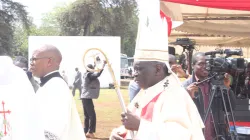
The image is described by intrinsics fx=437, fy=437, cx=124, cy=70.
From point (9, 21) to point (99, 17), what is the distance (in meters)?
9.00

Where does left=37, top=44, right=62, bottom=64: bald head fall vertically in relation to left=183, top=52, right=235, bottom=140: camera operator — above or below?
above

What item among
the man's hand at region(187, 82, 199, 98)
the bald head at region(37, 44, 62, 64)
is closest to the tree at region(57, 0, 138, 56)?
the man's hand at region(187, 82, 199, 98)

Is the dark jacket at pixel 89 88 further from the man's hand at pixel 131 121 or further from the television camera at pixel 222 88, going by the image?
the man's hand at pixel 131 121

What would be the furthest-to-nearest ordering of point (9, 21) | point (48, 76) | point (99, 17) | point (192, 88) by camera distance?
point (99, 17)
point (9, 21)
point (192, 88)
point (48, 76)

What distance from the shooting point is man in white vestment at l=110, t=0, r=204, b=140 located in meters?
2.78

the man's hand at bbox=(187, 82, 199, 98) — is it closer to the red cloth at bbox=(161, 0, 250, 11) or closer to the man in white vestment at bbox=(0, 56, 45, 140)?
the red cloth at bbox=(161, 0, 250, 11)

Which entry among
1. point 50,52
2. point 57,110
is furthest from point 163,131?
point 50,52

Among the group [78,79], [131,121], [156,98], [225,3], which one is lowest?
[78,79]

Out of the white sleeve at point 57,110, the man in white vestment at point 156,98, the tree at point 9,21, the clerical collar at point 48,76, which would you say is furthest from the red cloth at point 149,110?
the tree at point 9,21

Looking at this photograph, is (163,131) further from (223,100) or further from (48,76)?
(223,100)

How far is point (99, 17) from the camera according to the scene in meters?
41.0

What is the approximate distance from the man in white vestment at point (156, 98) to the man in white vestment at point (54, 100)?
570mm

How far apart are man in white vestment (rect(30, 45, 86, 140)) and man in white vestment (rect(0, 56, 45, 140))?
1260mm

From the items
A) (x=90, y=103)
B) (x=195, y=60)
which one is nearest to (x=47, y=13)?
(x=90, y=103)
